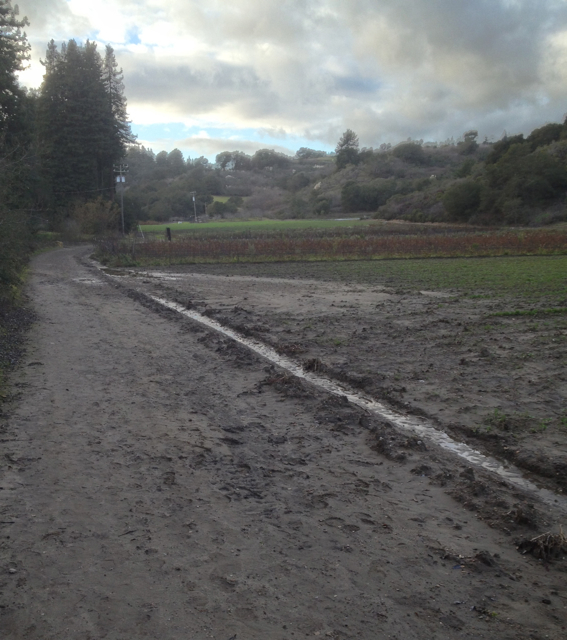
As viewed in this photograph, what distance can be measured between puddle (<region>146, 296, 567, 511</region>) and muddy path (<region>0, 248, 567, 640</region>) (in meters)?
0.19

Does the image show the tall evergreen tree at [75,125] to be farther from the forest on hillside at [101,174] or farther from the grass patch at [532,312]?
the grass patch at [532,312]

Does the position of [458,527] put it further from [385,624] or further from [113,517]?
[113,517]

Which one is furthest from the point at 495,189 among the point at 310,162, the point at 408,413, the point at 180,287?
the point at 310,162

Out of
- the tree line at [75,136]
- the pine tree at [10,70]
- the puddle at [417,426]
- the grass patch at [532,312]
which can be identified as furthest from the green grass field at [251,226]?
Result: the puddle at [417,426]

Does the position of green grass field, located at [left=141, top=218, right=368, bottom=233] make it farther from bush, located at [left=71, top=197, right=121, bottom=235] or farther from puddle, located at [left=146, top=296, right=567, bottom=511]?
puddle, located at [left=146, top=296, right=567, bottom=511]

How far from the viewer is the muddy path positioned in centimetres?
334

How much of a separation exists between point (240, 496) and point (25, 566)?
173 centimetres

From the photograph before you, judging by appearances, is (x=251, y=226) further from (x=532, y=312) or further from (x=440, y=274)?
(x=532, y=312)

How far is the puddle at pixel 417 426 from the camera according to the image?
5.11 meters

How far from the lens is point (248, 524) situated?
14.4ft

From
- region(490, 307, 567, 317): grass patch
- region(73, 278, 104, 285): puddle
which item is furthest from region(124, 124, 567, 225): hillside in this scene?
region(490, 307, 567, 317): grass patch

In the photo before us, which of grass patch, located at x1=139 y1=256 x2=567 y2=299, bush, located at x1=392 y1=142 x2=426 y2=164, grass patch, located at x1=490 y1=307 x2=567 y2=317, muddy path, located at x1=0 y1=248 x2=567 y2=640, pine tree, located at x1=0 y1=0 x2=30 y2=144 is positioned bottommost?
muddy path, located at x1=0 y1=248 x2=567 y2=640

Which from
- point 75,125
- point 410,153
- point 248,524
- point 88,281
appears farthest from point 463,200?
point 410,153

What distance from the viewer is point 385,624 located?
326 centimetres
